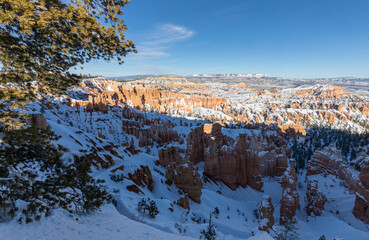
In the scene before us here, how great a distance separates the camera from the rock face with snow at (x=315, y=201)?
28969 millimetres

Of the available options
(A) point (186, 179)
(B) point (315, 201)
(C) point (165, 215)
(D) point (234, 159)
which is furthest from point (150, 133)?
(C) point (165, 215)

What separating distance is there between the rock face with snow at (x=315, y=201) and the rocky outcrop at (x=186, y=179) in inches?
796

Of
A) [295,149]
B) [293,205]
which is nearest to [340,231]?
[293,205]

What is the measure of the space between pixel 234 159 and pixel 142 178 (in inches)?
907

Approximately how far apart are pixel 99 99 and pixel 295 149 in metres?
80.9

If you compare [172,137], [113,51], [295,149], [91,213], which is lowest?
[295,149]

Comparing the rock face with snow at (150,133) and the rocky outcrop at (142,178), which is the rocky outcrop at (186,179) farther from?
the rock face with snow at (150,133)

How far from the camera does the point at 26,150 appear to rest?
476 centimetres

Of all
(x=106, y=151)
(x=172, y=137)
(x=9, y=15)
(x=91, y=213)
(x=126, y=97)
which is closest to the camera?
(x=9, y=15)

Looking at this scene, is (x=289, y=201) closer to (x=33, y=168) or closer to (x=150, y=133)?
(x=33, y=168)

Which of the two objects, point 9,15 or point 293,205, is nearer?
point 9,15

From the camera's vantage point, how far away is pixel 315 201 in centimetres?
2948

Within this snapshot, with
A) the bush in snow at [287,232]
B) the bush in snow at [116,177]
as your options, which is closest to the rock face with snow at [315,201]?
the bush in snow at [287,232]

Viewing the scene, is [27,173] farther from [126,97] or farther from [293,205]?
[126,97]
